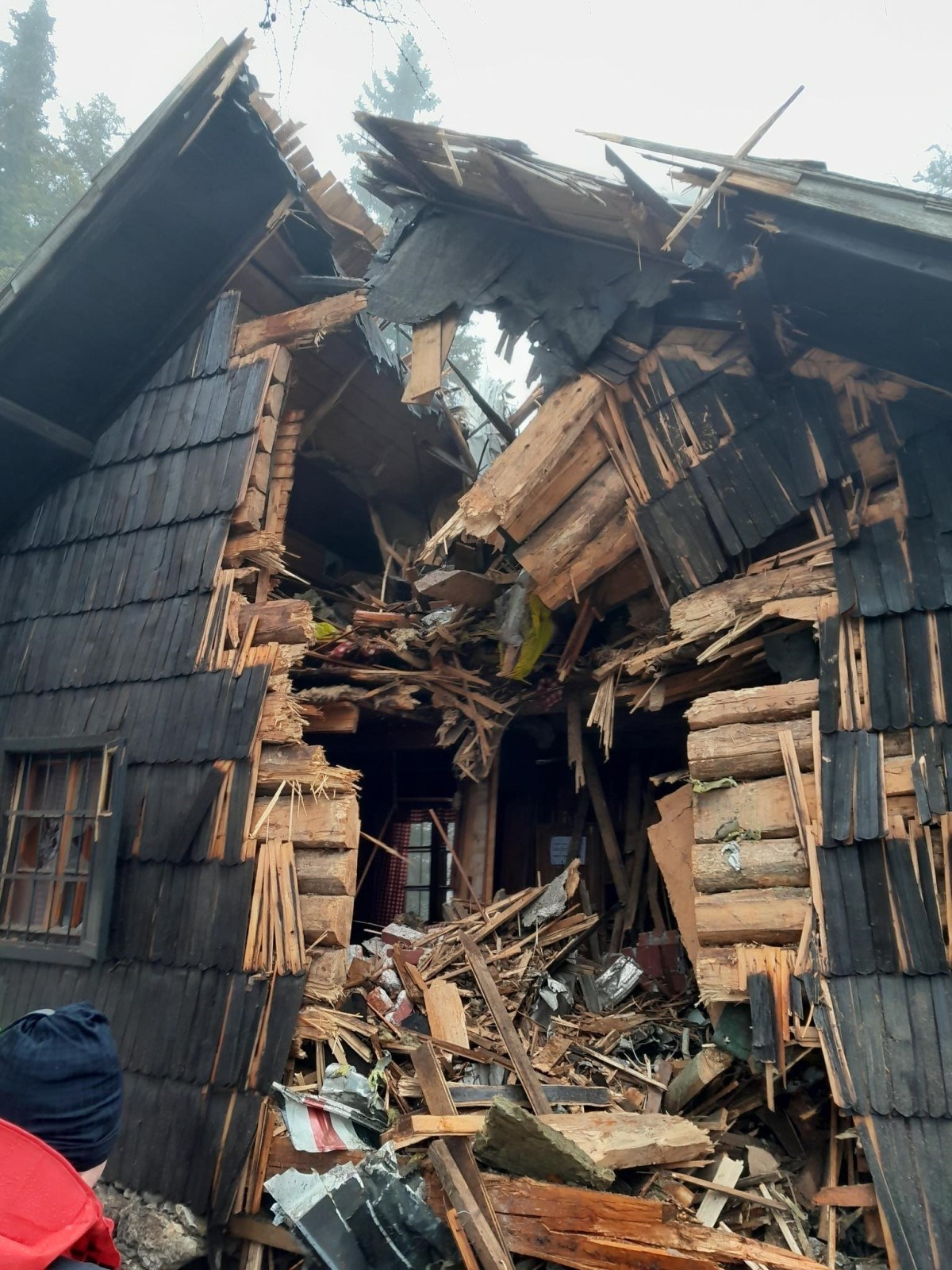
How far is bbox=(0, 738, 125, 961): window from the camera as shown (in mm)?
6715

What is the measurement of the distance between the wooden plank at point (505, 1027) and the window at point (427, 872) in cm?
293

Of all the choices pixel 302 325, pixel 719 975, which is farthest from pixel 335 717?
pixel 719 975

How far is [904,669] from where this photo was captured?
5043 millimetres

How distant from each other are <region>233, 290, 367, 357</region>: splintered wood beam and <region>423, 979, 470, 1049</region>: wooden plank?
5.50 m

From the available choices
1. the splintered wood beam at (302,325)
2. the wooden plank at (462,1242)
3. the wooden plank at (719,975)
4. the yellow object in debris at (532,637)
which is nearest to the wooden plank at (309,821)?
the yellow object in debris at (532,637)

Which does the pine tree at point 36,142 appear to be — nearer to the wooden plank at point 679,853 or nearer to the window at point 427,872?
the window at point 427,872

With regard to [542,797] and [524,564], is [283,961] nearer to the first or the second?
[524,564]

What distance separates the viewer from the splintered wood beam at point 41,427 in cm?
831

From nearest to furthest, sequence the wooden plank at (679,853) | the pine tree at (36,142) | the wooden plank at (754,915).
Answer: the wooden plank at (754,915)
the wooden plank at (679,853)
the pine tree at (36,142)

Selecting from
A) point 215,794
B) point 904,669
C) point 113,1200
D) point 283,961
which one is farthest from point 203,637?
point 904,669

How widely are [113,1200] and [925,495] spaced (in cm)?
709

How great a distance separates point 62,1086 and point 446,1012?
4438 millimetres

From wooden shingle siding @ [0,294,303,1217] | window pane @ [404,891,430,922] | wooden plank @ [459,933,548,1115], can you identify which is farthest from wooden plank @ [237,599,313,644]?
window pane @ [404,891,430,922]

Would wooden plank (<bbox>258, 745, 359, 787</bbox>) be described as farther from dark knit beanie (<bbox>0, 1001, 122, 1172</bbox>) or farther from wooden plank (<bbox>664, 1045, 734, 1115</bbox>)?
dark knit beanie (<bbox>0, 1001, 122, 1172</bbox>)
